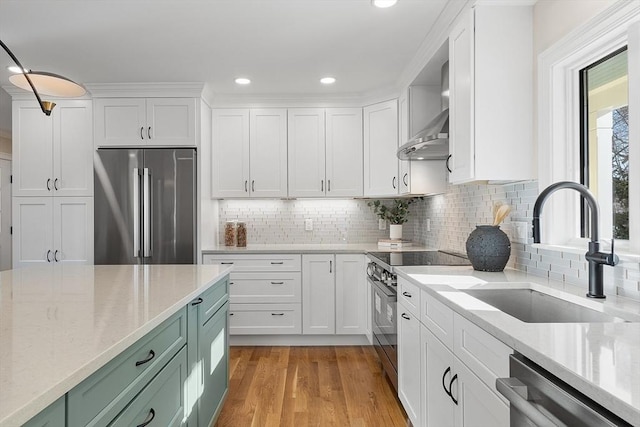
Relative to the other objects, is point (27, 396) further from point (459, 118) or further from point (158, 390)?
point (459, 118)

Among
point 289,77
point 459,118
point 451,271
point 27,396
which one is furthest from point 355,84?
point 27,396

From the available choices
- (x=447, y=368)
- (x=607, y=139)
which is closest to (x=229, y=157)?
(x=447, y=368)

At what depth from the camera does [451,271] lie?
2389 mm

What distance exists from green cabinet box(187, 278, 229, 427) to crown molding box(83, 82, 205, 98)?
212 centimetres

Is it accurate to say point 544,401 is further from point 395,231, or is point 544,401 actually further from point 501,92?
point 395,231

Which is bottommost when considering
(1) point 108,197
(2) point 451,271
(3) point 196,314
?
(3) point 196,314

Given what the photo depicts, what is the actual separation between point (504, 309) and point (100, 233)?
3585 mm

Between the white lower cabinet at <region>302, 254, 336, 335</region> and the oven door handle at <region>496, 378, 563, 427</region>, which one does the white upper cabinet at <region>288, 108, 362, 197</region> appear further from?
the oven door handle at <region>496, 378, 563, 427</region>

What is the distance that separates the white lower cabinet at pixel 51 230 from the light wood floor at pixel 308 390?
1870mm

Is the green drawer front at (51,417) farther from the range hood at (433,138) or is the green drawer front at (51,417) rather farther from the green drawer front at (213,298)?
the range hood at (433,138)

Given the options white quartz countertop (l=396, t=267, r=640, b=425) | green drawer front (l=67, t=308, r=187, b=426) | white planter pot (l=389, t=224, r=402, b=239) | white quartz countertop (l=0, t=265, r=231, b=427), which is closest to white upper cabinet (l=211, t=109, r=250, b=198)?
white planter pot (l=389, t=224, r=402, b=239)

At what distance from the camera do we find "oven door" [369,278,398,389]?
280 cm

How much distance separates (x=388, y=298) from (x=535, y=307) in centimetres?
123

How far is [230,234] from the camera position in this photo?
176 inches
